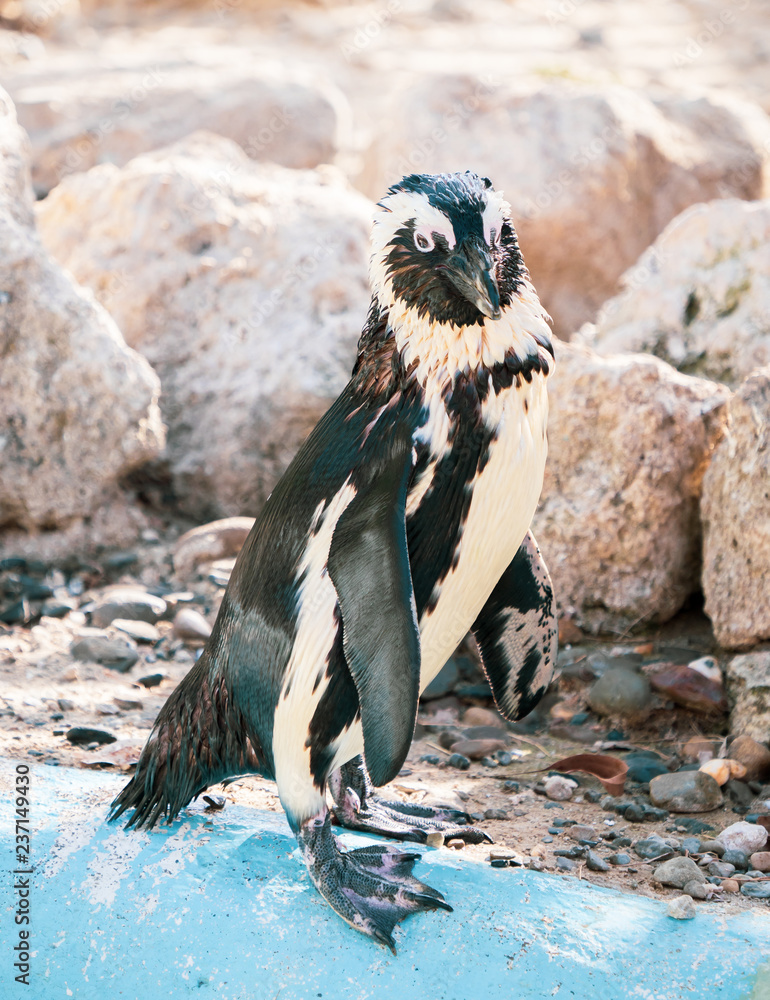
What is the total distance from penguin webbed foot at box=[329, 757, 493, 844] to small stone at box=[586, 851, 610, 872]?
22 centimetres

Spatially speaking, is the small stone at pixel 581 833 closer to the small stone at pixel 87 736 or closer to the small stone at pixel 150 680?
the small stone at pixel 87 736

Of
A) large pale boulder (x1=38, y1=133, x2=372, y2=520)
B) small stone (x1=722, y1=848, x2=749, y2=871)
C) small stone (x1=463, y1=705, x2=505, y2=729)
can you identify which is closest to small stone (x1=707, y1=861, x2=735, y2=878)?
small stone (x1=722, y1=848, x2=749, y2=871)

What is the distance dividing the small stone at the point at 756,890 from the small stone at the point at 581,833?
38 cm

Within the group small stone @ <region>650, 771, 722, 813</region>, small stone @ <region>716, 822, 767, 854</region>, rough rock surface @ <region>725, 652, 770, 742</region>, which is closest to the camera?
small stone @ <region>716, 822, 767, 854</region>

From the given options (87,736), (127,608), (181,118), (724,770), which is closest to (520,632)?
(724,770)

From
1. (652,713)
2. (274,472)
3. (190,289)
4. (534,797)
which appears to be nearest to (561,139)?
(190,289)

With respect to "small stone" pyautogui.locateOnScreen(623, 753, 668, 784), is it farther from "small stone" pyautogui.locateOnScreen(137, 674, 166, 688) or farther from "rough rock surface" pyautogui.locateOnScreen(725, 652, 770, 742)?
"small stone" pyautogui.locateOnScreen(137, 674, 166, 688)

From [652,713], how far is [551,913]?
129 cm

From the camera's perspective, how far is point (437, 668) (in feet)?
6.77

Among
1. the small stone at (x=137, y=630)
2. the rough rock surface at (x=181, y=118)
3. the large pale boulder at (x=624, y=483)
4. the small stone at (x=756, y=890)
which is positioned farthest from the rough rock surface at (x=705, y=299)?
the rough rock surface at (x=181, y=118)

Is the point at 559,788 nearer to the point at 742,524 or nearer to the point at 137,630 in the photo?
the point at 742,524

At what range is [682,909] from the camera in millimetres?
1961

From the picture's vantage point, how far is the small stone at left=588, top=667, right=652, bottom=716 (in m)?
3.12

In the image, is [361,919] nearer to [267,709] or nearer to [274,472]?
[267,709]
